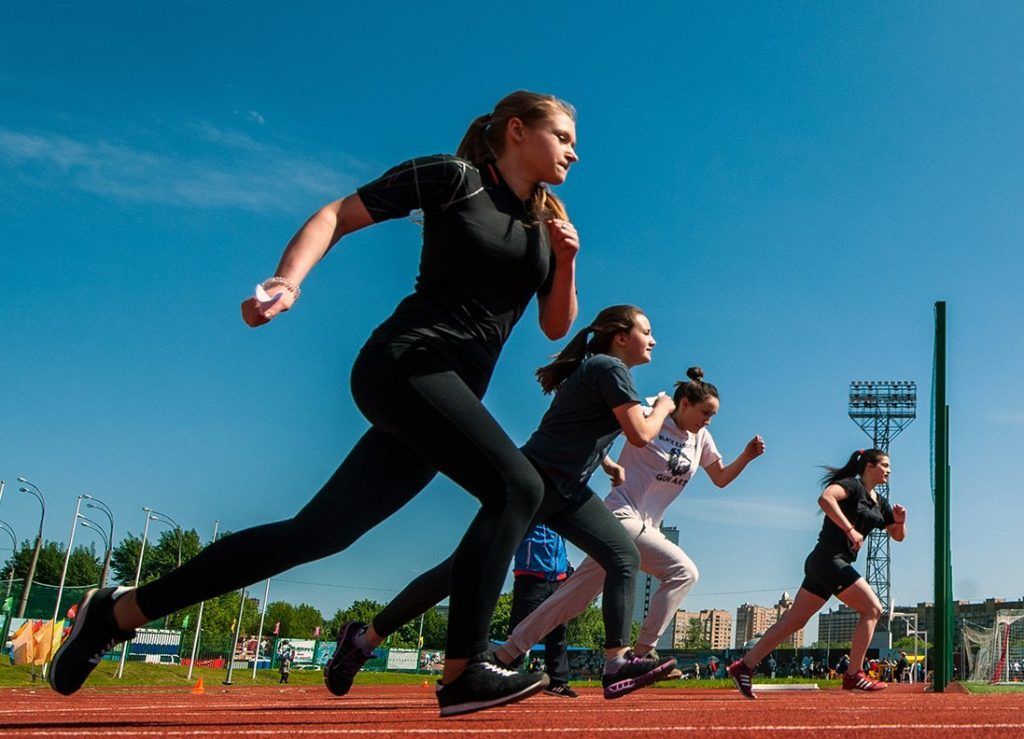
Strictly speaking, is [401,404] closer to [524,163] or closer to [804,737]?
[524,163]

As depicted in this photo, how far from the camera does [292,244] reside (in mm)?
2979

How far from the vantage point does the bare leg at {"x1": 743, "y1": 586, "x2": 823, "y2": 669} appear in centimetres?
812

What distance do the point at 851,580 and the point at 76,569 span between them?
311ft

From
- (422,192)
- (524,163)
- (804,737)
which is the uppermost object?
(524,163)

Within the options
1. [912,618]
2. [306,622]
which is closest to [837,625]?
[912,618]

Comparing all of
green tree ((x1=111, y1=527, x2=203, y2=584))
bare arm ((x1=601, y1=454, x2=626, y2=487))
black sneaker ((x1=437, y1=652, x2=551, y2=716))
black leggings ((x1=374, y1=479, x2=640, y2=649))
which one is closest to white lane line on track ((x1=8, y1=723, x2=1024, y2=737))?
black sneaker ((x1=437, y1=652, x2=551, y2=716))

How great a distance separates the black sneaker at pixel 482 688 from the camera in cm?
309

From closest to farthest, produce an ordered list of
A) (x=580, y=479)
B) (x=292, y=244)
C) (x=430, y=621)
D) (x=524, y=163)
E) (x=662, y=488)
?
(x=292, y=244), (x=524, y=163), (x=580, y=479), (x=662, y=488), (x=430, y=621)

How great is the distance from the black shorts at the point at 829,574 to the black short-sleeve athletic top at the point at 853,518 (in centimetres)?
4

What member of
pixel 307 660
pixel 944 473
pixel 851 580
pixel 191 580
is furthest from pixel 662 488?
pixel 307 660

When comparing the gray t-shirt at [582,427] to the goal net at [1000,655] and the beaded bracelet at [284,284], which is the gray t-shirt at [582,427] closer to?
the beaded bracelet at [284,284]

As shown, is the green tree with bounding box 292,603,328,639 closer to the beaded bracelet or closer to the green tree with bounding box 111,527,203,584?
the green tree with bounding box 111,527,203,584

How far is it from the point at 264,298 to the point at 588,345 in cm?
314

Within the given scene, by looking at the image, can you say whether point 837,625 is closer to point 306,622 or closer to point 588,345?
point 306,622
